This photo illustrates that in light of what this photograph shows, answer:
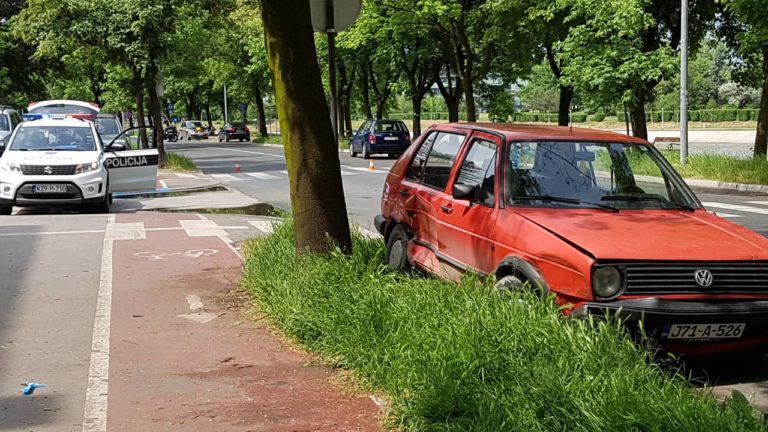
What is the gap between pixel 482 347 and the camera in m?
4.60

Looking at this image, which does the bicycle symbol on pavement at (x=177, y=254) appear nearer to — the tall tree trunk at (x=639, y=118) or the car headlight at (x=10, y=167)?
the car headlight at (x=10, y=167)

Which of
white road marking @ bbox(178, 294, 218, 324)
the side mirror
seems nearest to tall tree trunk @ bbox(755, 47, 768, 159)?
the side mirror

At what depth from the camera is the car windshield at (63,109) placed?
30098mm

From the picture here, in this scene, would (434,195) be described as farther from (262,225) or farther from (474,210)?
(262,225)

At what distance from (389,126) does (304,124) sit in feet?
95.2

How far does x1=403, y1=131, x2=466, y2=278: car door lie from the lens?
703 centimetres

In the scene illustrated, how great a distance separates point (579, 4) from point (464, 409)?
22.3 m

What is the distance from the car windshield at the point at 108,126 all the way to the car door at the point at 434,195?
23.9 meters

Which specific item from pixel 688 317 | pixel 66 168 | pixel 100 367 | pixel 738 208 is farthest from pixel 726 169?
pixel 100 367

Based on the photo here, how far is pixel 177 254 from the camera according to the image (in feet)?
34.3

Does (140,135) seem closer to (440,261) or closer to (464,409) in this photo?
(440,261)

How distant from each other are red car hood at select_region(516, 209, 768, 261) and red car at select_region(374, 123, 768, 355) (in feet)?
0.03

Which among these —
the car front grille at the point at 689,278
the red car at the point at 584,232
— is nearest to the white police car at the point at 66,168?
the red car at the point at 584,232

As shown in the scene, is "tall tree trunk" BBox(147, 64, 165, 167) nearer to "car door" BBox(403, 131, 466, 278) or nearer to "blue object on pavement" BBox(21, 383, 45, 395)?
"car door" BBox(403, 131, 466, 278)
